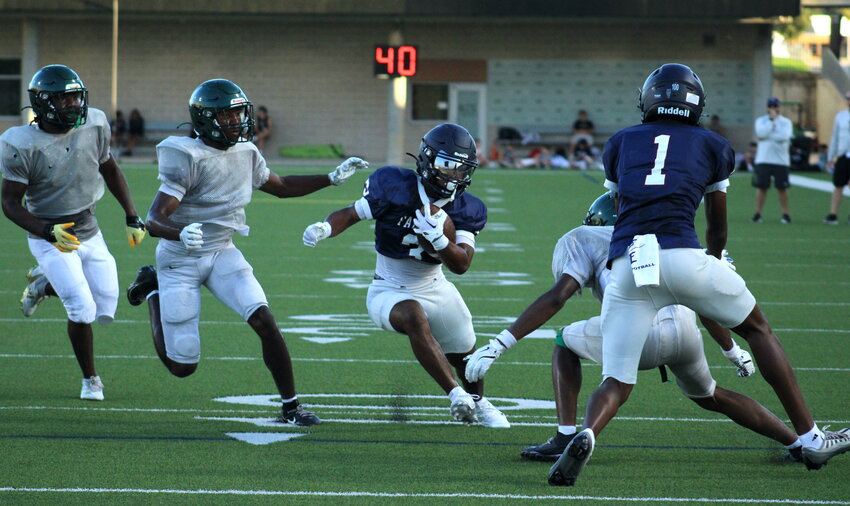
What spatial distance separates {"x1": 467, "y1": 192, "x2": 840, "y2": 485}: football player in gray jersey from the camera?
15.6 feet

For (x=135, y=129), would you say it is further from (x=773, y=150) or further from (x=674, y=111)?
(x=674, y=111)

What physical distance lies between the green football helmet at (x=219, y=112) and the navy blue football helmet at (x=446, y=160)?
89 cm

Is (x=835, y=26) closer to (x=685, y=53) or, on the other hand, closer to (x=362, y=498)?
(x=685, y=53)

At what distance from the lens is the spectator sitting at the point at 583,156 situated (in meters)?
29.5

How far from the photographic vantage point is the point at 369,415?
591 centimetres

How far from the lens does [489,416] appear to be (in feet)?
18.1

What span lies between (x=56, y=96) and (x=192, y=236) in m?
1.30

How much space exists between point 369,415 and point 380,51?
76.3 ft

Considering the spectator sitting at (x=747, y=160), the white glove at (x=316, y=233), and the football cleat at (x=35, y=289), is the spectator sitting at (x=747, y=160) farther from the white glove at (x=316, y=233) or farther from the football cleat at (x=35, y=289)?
the white glove at (x=316, y=233)

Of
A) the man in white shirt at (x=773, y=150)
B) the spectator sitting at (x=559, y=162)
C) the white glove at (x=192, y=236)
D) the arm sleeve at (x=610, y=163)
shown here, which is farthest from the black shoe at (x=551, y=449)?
the spectator sitting at (x=559, y=162)

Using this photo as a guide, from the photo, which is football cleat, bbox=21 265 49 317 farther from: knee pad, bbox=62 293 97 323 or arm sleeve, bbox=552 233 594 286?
arm sleeve, bbox=552 233 594 286

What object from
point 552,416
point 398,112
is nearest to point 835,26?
point 398,112

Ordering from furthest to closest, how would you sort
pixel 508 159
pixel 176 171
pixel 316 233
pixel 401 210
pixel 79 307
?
pixel 508 159 → pixel 79 307 → pixel 176 171 → pixel 401 210 → pixel 316 233

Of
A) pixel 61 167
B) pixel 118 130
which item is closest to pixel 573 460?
pixel 61 167
